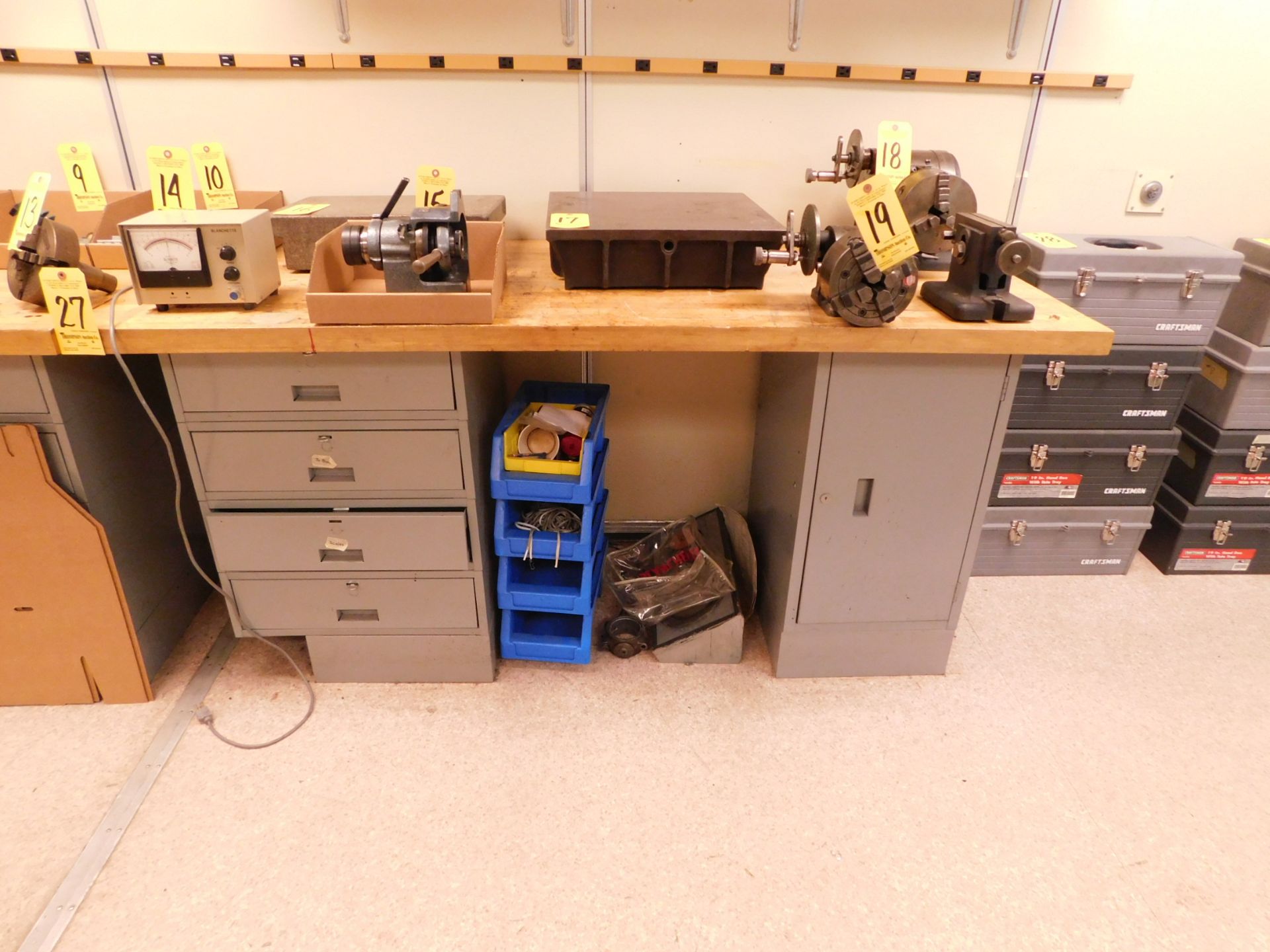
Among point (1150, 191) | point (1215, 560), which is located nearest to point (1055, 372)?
point (1150, 191)

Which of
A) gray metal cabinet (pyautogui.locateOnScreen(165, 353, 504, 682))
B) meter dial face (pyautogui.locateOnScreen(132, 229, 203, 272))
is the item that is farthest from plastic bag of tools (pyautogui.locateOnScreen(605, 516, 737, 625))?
meter dial face (pyautogui.locateOnScreen(132, 229, 203, 272))

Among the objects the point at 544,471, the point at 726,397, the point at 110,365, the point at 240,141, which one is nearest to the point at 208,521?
the point at 110,365

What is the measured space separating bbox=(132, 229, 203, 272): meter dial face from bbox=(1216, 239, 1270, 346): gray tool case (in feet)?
8.27

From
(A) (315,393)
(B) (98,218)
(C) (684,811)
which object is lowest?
(C) (684,811)

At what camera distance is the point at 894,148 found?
147 cm

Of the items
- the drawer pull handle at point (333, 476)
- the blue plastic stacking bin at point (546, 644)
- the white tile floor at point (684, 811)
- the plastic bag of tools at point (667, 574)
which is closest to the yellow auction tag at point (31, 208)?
the drawer pull handle at point (333, 476)

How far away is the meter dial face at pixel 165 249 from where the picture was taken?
4.63 feet

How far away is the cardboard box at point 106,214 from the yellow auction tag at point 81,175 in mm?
32

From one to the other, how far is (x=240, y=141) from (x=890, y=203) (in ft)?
5.38

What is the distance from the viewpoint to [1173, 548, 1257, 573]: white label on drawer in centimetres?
234

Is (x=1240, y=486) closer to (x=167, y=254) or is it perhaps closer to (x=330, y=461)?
(x=330, y=461)

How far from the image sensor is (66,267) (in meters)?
1.42

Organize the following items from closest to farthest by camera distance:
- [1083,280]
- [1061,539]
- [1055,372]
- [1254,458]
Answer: [1083,280]
[1055,372]
[1254,458]
[1061,539]

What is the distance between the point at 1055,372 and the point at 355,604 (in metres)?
1.91
